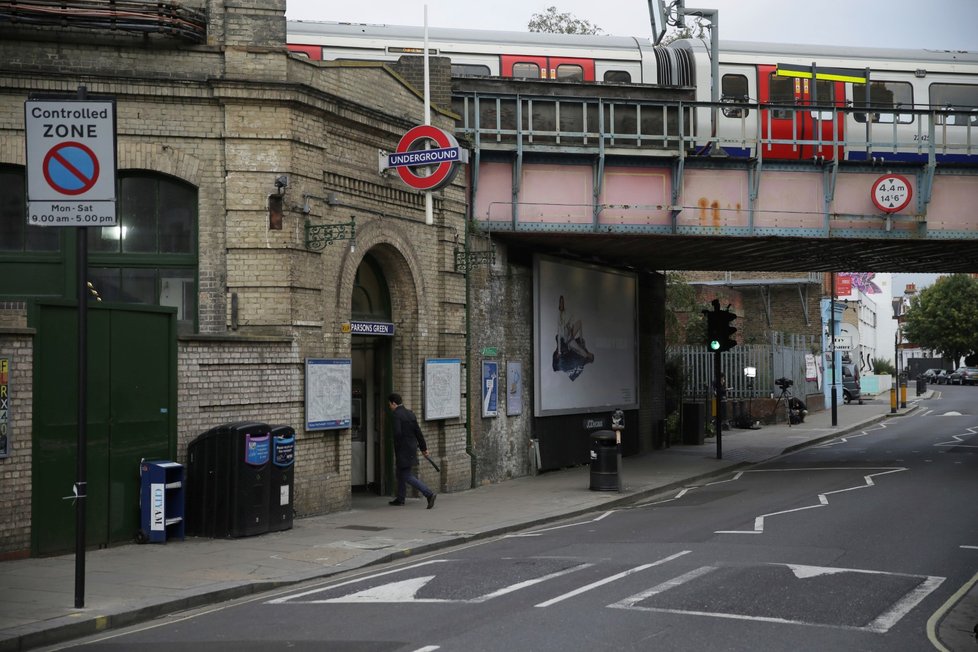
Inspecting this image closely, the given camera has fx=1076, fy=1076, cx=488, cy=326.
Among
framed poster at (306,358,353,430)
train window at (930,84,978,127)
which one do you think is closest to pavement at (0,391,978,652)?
framed poster at (306,358,353,430)

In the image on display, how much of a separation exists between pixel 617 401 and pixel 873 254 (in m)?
7.15

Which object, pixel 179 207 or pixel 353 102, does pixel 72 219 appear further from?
pixel 353 102

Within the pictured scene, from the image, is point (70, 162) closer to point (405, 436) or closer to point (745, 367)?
point (405, 436)

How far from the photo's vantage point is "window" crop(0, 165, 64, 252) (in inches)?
593

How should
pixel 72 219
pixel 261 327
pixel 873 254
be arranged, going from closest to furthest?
1. pixel 72 219
2. pixel 261 327
3. pixel 873 254

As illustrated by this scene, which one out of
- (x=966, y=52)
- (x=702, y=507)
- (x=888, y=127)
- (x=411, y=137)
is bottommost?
(x=702, y=507)

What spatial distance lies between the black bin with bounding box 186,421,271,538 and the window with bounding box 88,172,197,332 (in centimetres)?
252

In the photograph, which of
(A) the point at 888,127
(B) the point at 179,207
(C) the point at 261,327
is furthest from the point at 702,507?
(A) the point at 888,127

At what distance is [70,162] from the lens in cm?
1004

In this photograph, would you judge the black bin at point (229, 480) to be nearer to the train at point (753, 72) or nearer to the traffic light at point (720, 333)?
the train at point (753, 72)

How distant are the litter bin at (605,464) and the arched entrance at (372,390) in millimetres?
3810

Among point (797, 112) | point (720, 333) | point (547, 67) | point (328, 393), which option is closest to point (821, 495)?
point (720, 333)

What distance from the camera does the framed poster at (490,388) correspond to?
20.9m

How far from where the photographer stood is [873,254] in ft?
85.6
